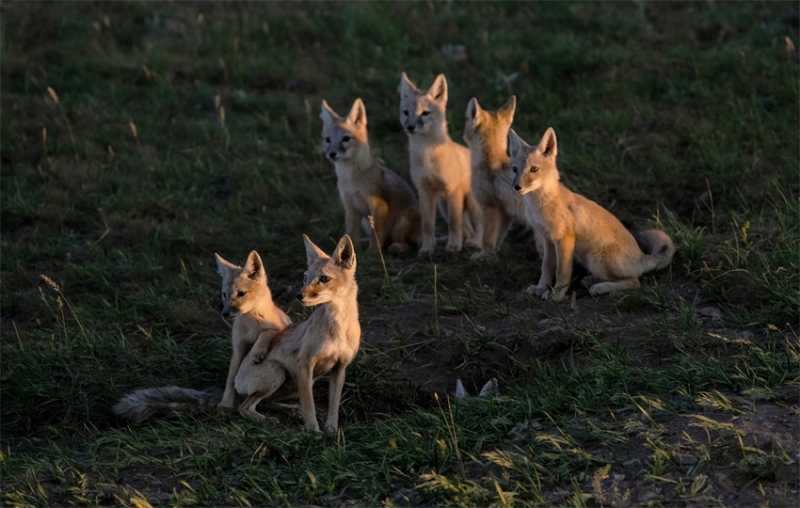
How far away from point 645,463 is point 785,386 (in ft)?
3.22

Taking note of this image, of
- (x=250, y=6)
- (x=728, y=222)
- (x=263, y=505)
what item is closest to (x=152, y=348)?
(x=263, y=505)

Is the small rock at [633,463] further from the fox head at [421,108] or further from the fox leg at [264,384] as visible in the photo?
the fox head at [421,108]

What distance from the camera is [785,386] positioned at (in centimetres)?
460

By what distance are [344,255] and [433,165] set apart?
2568mm

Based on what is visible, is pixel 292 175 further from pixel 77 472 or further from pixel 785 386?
pixel 785 386

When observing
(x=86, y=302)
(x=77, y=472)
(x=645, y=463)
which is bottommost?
(x=86, y=302)

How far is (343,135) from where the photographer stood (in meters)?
7.84

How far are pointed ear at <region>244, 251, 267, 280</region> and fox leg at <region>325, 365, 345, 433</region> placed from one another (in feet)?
2.44

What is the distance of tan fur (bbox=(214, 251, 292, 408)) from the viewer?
5547 millimetres

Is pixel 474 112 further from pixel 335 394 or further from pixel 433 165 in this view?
pixel 335 394

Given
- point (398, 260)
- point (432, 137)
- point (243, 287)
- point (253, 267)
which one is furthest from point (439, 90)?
point (243, 287)

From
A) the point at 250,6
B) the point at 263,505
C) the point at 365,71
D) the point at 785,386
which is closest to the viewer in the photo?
the point at 263,505

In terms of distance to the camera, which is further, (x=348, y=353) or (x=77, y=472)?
(x=348, y=353)

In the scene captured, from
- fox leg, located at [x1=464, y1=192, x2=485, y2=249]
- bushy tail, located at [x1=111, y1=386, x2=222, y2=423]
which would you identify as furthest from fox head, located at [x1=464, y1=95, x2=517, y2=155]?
bushy tail, located at [x1=111, y1=386, x2=222, y2=423]
